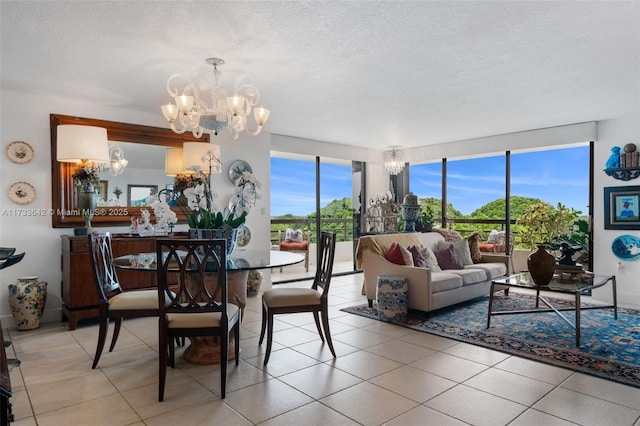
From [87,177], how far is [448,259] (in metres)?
4.36

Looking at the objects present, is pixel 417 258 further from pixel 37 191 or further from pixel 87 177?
pixel 37 191

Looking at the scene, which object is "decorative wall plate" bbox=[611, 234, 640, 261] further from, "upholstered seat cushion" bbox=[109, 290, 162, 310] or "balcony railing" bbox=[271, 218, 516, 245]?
"upholstered seat cushion" bbox=[109, 290, 162, 310]

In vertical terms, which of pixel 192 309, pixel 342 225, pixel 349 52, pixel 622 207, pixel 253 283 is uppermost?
pixel 349 52

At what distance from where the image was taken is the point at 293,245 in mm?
7027

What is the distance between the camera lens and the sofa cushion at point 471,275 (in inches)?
191

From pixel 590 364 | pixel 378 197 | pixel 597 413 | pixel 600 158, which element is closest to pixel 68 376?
pixel 597 413

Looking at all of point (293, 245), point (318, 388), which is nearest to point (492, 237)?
→ point (293, 245)

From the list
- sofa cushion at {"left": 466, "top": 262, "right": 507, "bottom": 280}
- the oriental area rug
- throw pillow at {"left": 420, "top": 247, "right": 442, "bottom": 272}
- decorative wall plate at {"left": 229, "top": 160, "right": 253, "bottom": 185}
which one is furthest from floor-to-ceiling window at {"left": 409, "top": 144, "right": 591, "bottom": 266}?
decorative wall plate at {"left": 229, "top": 160, "right": 253, "bottom": 185}

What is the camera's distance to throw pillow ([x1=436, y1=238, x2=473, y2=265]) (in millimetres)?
5535

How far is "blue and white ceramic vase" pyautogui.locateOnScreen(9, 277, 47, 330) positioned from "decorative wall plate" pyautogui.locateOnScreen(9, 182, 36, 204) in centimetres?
79

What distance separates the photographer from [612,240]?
5312 millimetres

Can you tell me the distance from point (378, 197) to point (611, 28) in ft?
16.9

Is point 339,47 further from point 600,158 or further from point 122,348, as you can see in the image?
point 600,158

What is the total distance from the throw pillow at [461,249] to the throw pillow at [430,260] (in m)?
0.37
